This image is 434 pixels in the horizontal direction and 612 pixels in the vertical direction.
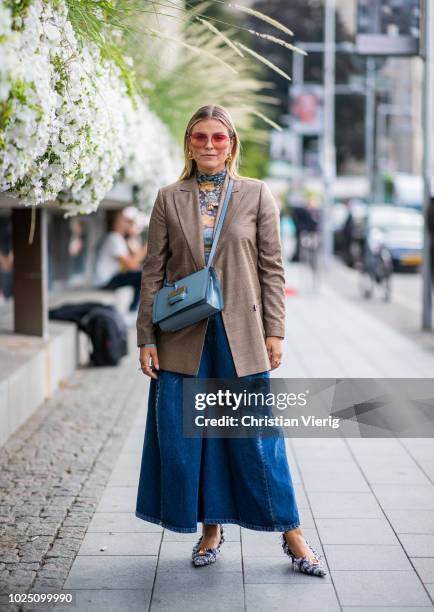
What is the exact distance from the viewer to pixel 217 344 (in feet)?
14.7

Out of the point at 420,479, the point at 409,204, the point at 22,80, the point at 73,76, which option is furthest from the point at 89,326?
the point at 409,204

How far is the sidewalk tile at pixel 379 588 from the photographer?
13.8 feet

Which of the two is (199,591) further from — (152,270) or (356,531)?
(152,270)

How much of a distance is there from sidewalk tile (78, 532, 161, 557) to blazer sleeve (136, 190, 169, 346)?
101 centimetres

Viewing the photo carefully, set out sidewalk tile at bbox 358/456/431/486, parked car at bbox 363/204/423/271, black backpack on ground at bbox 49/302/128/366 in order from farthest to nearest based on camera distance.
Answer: parked car at bbox 363/204/423/271
black backpack on ground at bbox 49/302/128/366
sidewalk tile at bbox 358/456/431/486

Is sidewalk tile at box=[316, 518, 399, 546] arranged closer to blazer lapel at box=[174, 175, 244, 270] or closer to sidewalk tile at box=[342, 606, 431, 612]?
sidewalk tile at box=[342, 606, 431, 612]

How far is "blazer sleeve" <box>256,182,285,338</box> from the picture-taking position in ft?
14.8

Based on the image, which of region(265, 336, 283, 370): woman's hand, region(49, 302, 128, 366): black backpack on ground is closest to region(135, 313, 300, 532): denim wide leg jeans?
region(265, 336, 283, 370): woman's hand

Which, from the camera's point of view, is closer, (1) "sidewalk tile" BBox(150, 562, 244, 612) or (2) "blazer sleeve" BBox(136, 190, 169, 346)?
(1) "sidewalk tile" BBox(150, 562, 244, 612)

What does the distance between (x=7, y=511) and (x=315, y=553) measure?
70.7 inches

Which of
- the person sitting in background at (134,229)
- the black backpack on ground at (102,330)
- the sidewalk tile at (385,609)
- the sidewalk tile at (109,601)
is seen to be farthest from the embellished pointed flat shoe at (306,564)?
the person sitting in background at (134,229)

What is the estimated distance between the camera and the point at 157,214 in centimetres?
458

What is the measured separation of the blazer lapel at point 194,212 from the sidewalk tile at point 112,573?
1324 mm

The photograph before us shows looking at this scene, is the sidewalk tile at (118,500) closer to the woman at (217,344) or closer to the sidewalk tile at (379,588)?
the woman at (217,344)
